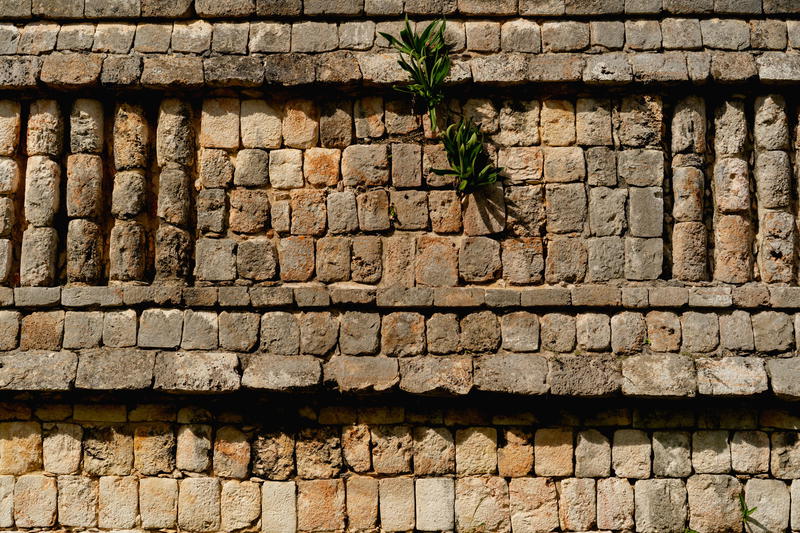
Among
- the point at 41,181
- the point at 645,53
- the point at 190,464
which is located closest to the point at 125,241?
the point at 41,181

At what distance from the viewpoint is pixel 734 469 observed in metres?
5.64

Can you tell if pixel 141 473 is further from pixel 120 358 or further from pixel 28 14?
pixel 28 14

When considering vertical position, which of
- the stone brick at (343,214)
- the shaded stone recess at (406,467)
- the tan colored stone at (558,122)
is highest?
the tan colored stone at (558,122)

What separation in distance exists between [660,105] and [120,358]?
16.1 ft

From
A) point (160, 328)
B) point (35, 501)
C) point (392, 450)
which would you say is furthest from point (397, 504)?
point (35, 501)

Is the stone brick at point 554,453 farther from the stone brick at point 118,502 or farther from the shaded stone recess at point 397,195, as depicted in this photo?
the stone brick at point 118,502

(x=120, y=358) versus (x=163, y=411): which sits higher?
(x=120, y=358)

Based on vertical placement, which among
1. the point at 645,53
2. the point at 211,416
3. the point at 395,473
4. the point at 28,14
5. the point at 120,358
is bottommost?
the point at 395,473

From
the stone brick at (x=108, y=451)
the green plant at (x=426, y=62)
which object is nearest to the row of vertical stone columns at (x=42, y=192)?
the stone brick at (x=108, y=451)

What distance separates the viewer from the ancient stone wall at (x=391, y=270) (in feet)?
18.4

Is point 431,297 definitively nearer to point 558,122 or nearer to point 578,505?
point 558,122

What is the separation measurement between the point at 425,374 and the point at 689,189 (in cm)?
267

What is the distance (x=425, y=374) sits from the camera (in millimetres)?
5527

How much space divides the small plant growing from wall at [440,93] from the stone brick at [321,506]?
2681 mm
